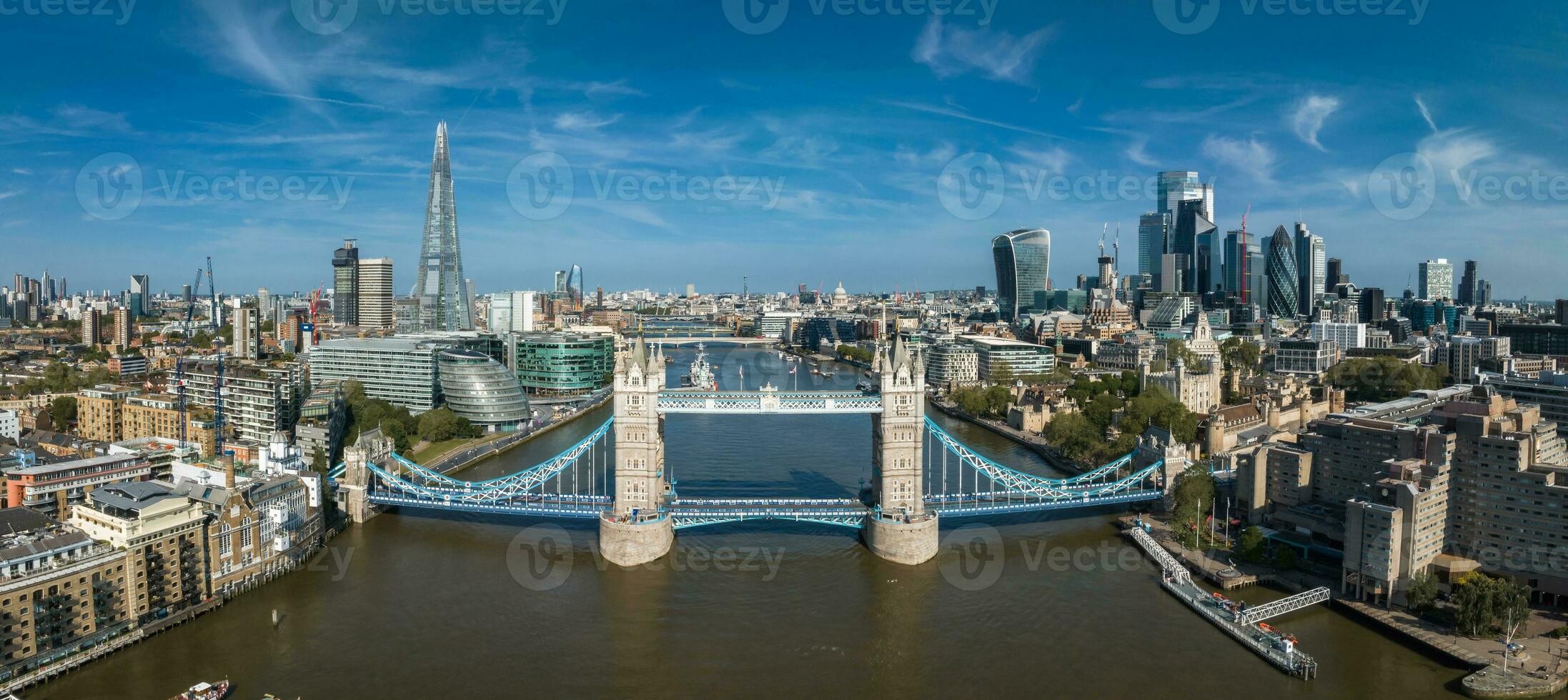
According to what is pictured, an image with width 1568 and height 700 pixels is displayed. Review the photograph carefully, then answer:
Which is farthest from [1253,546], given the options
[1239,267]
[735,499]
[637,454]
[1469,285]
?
[1469,285]

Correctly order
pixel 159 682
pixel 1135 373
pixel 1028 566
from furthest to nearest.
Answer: pixel 1135 373
pixel 1028 566
pixel 159 682

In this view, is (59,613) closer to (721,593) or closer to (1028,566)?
(721,593)

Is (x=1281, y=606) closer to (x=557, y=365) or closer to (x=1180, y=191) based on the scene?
(x=557, y=365)

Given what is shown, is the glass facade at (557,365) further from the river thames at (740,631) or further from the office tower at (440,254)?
the river thames at (740,631)

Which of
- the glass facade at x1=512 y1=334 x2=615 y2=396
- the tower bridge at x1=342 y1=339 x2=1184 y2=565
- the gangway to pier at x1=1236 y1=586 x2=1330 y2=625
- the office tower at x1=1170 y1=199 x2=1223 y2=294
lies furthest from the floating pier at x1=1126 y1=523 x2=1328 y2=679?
the office tower at x1=1170 y1=199 x2=1223 y2=294

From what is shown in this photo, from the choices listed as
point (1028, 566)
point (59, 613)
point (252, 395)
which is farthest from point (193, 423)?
point (1028, 566)

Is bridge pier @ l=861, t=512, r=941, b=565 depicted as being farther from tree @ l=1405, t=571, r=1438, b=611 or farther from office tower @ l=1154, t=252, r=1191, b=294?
office tower @ l=1154, t=252, r=1191, b=294
